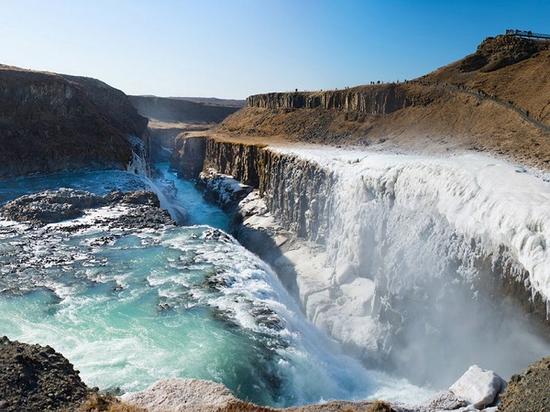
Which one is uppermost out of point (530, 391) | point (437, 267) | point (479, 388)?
point (437, 267)

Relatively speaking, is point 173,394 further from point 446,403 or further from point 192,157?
point 192,157

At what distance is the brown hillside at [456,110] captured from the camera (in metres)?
33.9

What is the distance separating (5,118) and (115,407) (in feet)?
155

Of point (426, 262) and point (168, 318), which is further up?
point (426, 262)

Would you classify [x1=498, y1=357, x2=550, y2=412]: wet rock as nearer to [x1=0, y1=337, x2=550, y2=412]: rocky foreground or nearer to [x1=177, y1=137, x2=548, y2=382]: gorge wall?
[x1=0, y1=337, x2=550, y2=412]: rocky foreground

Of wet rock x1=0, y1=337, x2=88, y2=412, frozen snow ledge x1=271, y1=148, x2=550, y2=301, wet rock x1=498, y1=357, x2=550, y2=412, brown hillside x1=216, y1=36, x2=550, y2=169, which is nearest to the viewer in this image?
wet rock x1=498, y1=357, x2=550, y2=412

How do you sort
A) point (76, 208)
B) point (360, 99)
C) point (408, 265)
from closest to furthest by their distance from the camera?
point (408, 265) → point (76, 208) → point (360, 99)

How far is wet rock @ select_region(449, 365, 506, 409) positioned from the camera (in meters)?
10.9

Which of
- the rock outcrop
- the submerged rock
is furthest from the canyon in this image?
the rock outcrop

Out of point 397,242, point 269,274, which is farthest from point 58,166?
point 397,242

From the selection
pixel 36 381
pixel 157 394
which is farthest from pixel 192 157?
pixel 36 381

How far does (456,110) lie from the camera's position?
142 ft

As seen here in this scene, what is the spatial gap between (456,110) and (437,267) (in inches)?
1138

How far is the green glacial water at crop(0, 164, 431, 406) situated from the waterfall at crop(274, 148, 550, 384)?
205 cm
